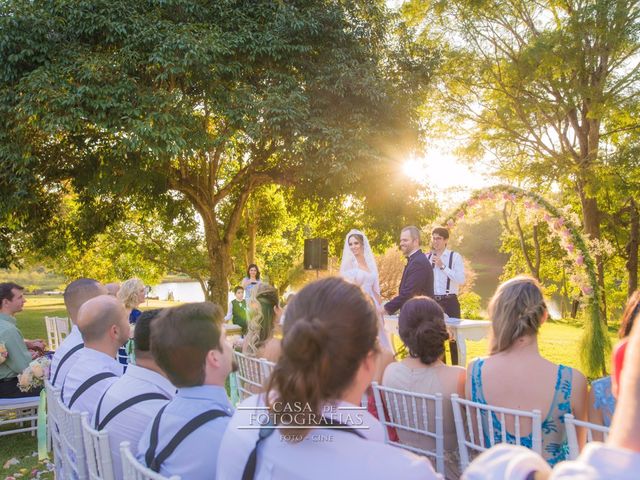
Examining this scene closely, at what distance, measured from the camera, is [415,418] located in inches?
114

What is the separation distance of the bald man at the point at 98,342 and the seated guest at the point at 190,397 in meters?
1.27

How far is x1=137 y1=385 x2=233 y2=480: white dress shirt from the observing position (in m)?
1.98

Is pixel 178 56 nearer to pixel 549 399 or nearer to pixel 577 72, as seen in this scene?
pixel 549 399

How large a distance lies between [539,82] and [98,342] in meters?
17.1

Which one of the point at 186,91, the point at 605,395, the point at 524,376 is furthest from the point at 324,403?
the point at 186,91

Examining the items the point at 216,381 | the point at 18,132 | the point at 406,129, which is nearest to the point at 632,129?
the point at 406,129

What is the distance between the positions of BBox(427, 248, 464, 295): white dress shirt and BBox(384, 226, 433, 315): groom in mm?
722

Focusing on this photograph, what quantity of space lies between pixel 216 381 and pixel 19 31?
35.4 feet

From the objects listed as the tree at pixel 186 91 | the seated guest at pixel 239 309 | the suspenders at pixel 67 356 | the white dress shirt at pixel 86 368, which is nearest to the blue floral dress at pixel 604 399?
the white dress shirt at pixel 86 368

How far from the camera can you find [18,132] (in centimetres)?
1070

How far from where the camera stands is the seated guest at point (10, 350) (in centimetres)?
524

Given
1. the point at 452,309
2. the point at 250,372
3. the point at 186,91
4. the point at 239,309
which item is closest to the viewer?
the point at 250,372

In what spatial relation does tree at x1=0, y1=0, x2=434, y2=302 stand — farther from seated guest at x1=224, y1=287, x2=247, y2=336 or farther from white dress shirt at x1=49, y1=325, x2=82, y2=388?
white dress shirt at x1=49, y1=325, x2=82, y2=388

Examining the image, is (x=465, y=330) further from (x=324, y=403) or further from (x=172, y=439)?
(x=324, y=403)
